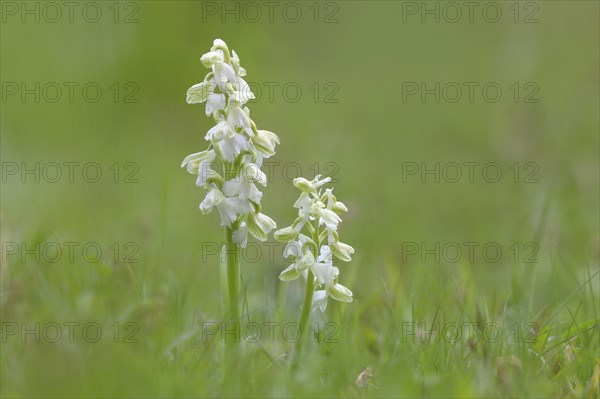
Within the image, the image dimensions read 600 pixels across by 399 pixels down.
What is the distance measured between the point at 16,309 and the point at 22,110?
707cm

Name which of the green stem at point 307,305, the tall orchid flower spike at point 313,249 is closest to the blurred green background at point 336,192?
the green stem at point 307,305

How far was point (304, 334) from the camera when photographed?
292 cm

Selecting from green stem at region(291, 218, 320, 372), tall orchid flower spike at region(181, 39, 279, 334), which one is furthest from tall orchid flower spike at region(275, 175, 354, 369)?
tall orchid flower spike at region(181, 39, 279, 334)

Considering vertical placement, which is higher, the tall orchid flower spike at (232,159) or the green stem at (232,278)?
the tall orchid flower spike at (232,159)

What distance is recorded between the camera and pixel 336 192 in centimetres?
767

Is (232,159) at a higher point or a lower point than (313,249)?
higher

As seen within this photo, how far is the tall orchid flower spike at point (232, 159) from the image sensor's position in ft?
9.20

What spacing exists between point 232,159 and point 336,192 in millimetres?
4878

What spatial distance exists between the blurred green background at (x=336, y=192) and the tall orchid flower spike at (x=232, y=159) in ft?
0.75

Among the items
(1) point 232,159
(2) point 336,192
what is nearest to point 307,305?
(1) point 232,159

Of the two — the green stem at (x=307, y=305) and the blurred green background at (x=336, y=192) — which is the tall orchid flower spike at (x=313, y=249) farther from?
the blurred green background at (x=336, y=192)

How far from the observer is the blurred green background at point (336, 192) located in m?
2.84

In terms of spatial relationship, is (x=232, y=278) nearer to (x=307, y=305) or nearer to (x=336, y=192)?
(x=307, y=305)

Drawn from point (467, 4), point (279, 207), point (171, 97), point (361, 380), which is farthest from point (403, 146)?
point (361, 380)
